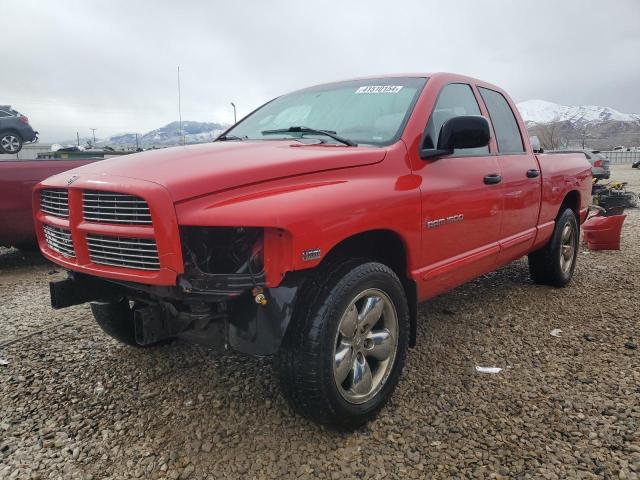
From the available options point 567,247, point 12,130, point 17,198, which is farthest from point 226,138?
point 12,130

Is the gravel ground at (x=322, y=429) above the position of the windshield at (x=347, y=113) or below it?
below

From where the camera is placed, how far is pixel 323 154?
249 centimetres

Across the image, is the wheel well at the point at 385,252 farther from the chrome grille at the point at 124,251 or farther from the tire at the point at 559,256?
the tire at the point at 559,256

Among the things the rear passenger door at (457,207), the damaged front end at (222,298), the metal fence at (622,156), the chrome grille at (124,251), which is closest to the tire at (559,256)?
the rear passenger door at (457,207)

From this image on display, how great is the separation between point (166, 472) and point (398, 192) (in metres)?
1.76

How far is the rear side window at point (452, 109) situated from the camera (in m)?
3.13

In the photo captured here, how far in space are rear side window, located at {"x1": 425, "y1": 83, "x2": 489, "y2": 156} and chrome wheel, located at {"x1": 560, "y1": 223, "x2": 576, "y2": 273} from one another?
6.13ft

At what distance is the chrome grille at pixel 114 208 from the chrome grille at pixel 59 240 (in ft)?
0.80

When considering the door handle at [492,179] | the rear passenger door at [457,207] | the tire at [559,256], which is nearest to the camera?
the rear passenger door at [457,207]

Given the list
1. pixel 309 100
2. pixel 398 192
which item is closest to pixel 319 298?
pixel 398 192

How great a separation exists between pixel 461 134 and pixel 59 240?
228cm

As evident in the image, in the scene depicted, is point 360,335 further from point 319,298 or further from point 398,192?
point 398,192

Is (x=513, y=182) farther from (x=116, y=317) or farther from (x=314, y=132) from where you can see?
(x=116, y=317)

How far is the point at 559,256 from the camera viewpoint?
4.87 m
